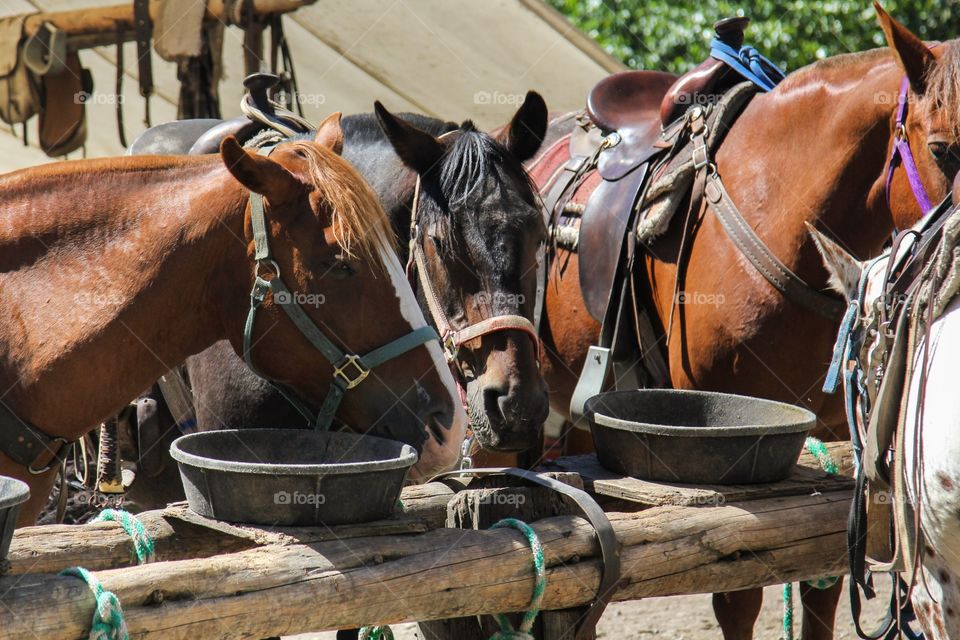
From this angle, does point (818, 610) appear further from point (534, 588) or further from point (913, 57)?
point (913, 57)

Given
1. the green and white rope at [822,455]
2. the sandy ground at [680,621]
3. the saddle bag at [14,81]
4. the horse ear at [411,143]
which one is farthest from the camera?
the saddle bag at [14,81]

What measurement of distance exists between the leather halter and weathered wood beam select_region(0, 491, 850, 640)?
0.52 meters

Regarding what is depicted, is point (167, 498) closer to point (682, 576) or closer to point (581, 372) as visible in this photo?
point (581, 372)

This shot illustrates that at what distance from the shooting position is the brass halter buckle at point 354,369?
7.37 feet

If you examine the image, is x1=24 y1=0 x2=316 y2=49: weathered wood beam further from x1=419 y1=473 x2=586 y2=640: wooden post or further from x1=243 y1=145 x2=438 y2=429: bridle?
x1=419 y1=473 x2=586 y2=640: wooden post

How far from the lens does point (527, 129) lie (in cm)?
300

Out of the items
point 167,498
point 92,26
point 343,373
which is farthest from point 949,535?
point 92,26

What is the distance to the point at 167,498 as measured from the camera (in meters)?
3.38

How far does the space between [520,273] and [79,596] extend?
1.38m

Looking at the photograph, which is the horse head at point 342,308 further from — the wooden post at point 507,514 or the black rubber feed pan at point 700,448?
the black rubber feed pan at point 700,448

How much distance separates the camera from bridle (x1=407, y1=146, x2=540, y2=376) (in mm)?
2566

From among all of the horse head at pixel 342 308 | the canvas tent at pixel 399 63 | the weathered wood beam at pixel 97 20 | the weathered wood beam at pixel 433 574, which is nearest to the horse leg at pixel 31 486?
the horse head at pixel 342 308

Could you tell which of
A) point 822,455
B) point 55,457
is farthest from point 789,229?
point 55,457

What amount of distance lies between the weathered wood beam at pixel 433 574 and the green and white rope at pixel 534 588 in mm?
18
